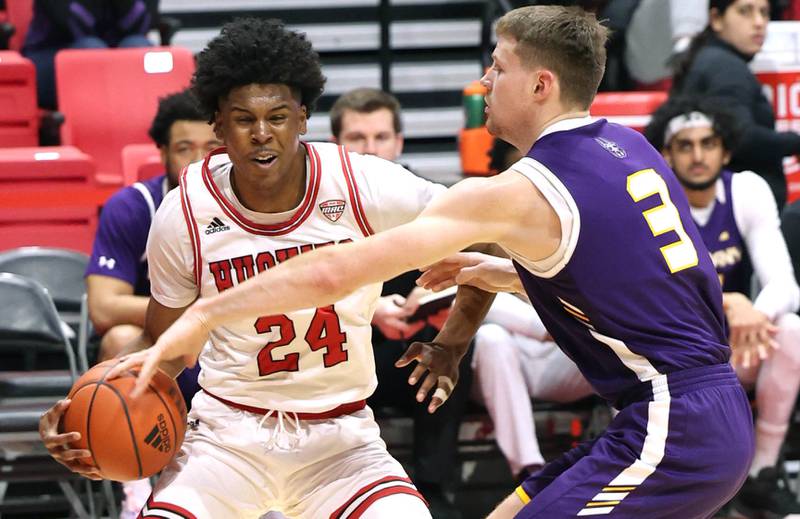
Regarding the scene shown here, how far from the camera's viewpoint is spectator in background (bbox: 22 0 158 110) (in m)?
7.15

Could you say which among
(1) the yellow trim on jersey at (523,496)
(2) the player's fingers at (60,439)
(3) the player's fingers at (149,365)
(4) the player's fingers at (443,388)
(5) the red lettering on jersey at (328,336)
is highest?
(3) the player's fingers at (149,365)

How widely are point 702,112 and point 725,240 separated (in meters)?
0.64

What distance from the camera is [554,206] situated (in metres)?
2.87

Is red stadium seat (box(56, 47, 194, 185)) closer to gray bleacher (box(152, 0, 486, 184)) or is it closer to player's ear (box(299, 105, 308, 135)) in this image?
gray bleacher (box(152, 0, 486, 184))

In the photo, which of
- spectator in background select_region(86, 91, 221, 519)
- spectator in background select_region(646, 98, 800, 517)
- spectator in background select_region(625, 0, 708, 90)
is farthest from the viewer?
spectator in background select_region(625, 0, 708, 90)

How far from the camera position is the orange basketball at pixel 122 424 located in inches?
123

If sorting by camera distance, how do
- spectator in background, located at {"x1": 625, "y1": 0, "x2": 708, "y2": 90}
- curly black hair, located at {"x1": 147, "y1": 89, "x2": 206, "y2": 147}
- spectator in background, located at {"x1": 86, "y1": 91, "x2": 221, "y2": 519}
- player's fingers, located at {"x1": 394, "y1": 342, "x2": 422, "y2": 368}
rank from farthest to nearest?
spectator in background, located at {"x1": 625, "y1": 0, "x2": 708, "y2": 90}
curly black hair, located at {"x1": 147, "y1": 89, "x2": 206, "y2": 147}
spectator in background, located at {"x1": 86, "y1": 91, "x2": 221, "y2": 519}
player's fingers, located at {"x1": 394, "y1": 342, "x2": 422, "y2": 368}

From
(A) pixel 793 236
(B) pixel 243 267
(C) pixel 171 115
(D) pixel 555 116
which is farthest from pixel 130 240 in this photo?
(A) pixel 793 236

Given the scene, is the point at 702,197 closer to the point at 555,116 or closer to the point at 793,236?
the point at 793,236

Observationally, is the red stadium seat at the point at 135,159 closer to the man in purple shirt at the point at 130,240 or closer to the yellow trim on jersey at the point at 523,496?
the man in purple shirt at the point at 130,240

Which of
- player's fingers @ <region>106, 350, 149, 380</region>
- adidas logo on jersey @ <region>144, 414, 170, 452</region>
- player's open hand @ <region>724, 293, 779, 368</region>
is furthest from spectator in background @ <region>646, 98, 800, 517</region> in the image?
player's fingers @ <region>106, 350, 149, 380</region>

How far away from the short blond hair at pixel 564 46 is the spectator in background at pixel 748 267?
2.49 metres

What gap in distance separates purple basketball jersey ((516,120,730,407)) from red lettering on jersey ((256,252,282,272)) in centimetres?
81

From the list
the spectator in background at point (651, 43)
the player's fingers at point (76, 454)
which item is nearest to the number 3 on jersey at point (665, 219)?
the player's fingers at point (76, 454)
